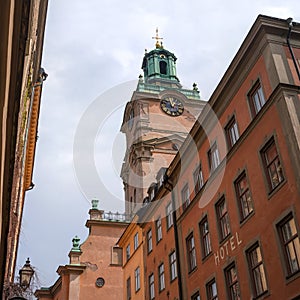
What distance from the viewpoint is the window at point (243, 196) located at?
1844 cm

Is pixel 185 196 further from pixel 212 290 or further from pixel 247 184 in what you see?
pixel 247 184

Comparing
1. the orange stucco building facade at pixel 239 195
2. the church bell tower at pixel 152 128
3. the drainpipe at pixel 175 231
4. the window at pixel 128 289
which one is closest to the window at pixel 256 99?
the orange stucco building facade at pixel 239 195

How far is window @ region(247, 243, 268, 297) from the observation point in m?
16.8

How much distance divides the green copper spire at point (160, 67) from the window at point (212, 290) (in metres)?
44.1

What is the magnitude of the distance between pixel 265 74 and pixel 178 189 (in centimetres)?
1041

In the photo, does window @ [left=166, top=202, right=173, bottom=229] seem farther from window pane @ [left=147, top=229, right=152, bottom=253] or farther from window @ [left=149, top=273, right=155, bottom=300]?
window @ [left=149, top=273, right=155, bottom=300]

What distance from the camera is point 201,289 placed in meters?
21.8

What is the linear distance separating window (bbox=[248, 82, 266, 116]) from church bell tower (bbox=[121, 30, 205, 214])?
2914 cm

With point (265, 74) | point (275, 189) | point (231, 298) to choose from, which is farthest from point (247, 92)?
point (231, 298)

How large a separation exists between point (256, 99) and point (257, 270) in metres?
6.58

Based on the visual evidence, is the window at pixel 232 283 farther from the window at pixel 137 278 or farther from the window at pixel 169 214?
the window at pixel 137 278

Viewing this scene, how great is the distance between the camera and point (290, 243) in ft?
50.7

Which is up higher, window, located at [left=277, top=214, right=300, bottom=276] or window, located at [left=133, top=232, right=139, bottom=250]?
window, located at [left=133, top=232, right=139, bottom=250]

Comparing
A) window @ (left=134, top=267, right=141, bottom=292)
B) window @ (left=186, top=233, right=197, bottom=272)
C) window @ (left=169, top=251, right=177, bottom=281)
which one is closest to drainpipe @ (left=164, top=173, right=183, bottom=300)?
window @ (left=169, top=251, right=177, bottom=281)
